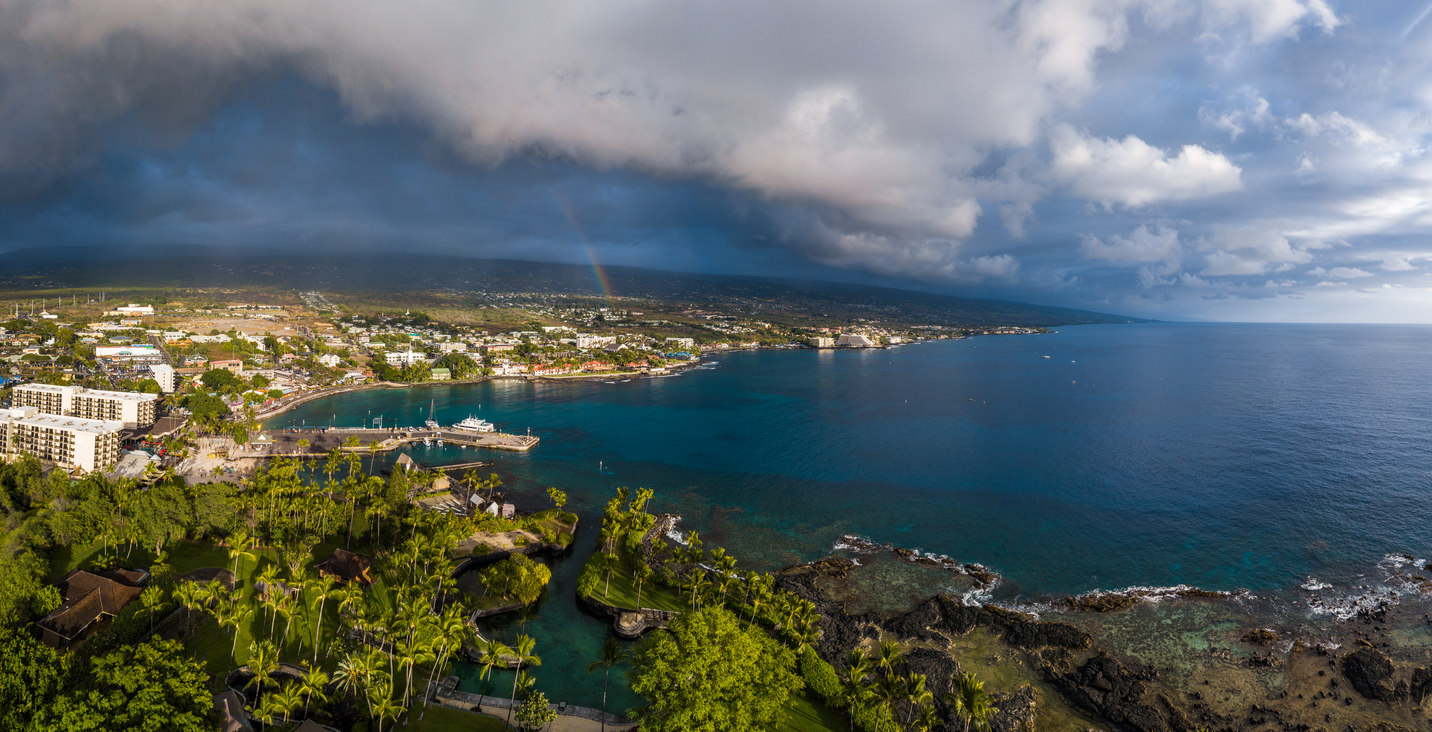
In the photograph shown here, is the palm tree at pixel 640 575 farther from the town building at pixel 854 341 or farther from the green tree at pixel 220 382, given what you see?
the town building at pixel 854 341

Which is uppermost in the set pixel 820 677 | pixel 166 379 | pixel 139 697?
pixel 139 697

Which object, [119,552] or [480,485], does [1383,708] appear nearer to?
[480,485]

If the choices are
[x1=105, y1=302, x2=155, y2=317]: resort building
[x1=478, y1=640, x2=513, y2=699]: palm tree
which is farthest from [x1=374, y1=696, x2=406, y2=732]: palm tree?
[x1=105, y1=302, x2=155, y2=317]: resort building

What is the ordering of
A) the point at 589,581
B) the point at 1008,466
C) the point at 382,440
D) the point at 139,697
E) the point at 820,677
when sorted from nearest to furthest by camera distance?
1. the point at 139,697
2. the point at 820,677
3. the point at 589,581
4. the point at 1008,466
5. the point at 382,440

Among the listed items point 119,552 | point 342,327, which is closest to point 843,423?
point 119,552

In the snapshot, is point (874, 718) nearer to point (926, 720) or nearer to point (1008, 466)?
point (926, 720)

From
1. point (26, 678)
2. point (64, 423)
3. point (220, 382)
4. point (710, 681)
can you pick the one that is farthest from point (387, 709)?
point (220, 382)

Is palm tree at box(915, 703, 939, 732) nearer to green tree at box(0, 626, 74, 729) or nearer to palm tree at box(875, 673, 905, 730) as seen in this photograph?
palm tree at box(875, 673, 905, 730)

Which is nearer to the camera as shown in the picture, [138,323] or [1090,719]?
[1090,719]
